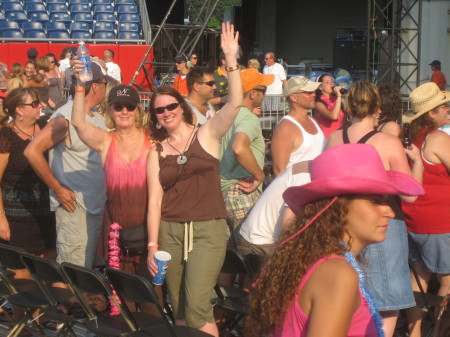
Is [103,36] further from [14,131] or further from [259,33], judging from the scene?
[14,131]

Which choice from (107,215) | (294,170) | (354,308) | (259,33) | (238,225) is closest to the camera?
(354,308)

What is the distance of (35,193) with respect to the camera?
233 inches

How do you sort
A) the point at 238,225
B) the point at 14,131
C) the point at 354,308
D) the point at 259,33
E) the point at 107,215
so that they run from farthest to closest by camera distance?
the point at 259,33 < the point at 14,131 < the point at 238,225 < the point at 107,215 < the point at 354,308

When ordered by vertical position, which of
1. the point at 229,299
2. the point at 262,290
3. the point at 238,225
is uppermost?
the point at 262,290

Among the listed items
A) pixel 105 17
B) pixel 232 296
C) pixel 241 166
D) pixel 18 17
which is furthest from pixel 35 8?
pixel 232 296

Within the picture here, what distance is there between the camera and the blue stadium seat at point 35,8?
67.8 ft

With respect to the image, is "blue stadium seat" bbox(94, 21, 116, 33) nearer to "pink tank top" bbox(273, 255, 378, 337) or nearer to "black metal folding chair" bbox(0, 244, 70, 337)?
"black metal folding chair" bbox(0, 244, 70, 337)

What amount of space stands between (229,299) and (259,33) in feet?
83.4

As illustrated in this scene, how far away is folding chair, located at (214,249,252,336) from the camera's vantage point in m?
4.91

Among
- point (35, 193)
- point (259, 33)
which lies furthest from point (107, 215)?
point (259, 33)

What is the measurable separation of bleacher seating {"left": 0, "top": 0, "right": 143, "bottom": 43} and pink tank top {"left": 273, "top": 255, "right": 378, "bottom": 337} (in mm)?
17585

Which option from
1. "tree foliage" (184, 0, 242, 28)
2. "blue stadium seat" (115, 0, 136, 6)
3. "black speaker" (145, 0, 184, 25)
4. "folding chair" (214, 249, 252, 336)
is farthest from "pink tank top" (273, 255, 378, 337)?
"black speaker" (145, 0, 184, 25)

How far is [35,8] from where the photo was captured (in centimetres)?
2070

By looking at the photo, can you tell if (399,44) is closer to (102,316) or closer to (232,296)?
(232,296)
